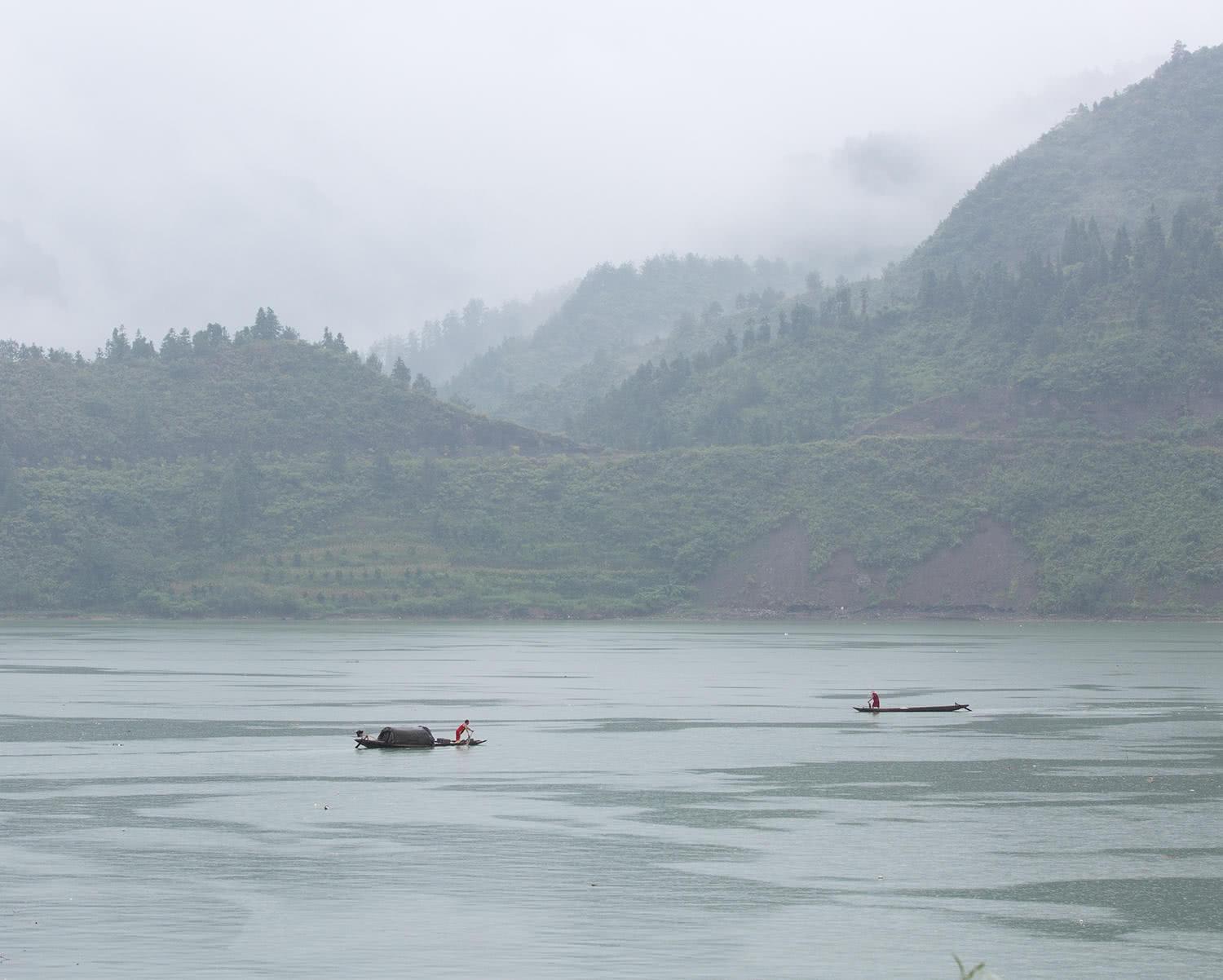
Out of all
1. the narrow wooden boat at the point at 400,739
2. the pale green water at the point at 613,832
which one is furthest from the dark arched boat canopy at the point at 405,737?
A: the pale green water at the point at 613,832

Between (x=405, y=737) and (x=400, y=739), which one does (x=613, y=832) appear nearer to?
(x=405, y=737)

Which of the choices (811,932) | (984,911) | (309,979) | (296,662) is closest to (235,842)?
(309,979)

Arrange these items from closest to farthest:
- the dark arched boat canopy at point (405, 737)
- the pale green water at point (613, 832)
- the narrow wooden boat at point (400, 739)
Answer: the pale green water at point (613, 832) → the narrow wooden boat at point (400, 739) → the dark arched boat canopy at point (405, 737)

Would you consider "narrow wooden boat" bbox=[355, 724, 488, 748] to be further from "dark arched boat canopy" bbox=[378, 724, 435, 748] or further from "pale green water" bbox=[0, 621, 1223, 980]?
"pale green water" bbox=[0, 621, 1223, 980]

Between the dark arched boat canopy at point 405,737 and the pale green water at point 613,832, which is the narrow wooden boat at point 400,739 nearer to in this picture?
the dark arched boat canopy at point 405,737

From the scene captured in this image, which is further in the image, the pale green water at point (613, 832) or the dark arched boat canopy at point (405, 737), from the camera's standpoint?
the dark arched boat canopy at point (405, 737)

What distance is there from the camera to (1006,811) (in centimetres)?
4997

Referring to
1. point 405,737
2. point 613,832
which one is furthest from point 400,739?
point 613,832

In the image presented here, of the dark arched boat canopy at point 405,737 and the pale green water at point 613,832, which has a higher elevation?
the dark arched boat canopy at point 405,737

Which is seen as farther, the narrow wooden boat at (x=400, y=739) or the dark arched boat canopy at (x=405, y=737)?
the dark arched boat canopy at (x=405, y=737)

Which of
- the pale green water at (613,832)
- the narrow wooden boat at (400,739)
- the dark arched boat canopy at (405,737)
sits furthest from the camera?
the dark arched boat canopy at (405,737)

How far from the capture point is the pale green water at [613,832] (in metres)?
33.9

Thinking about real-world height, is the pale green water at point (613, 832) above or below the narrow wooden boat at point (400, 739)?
below

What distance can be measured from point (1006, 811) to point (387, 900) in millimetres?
20447
